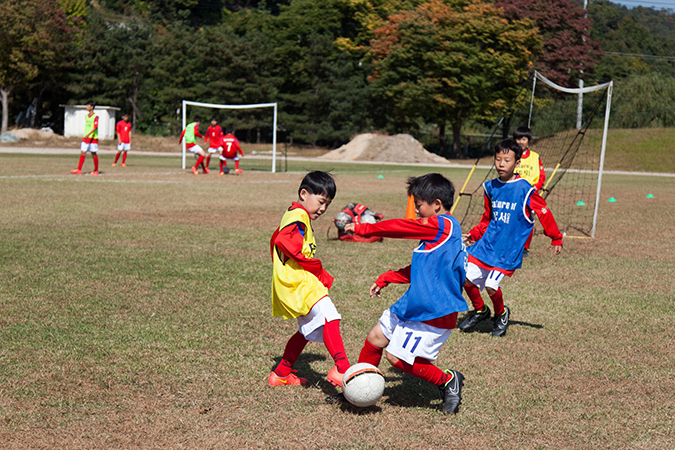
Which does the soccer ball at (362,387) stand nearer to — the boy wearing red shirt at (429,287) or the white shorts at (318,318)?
the boy wearing red shirt at (429,287)

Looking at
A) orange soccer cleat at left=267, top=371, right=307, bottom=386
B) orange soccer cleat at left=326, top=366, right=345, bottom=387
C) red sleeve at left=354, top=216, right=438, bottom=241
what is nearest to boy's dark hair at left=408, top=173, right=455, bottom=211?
red sleeve at left=354, top=216, right=438, bottom=241

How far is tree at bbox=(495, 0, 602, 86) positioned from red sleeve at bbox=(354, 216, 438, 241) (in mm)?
44414

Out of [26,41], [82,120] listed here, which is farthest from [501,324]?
[82,120]

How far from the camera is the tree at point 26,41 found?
1633 inches

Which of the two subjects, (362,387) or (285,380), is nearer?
(362,387)

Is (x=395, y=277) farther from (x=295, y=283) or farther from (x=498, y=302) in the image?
(x=498, y=302)

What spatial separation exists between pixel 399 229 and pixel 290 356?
50.3 inches

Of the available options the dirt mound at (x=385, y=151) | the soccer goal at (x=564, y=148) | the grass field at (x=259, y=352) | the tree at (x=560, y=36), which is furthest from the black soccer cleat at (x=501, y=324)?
the tree at (x=560, y=36)

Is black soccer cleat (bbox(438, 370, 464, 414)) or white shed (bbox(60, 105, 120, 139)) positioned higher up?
white shed (bbox(60, 105, 120, 139))

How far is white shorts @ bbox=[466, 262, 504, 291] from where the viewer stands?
5.69m

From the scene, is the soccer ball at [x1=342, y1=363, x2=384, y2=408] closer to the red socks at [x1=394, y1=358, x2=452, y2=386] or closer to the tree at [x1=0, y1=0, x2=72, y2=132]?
the red socks at [x1=394, y1=358, x2=452, y2=386]

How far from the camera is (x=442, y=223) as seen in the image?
389 cm

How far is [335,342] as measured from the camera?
165 inches

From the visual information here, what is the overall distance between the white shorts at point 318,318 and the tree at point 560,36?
4442 cm
